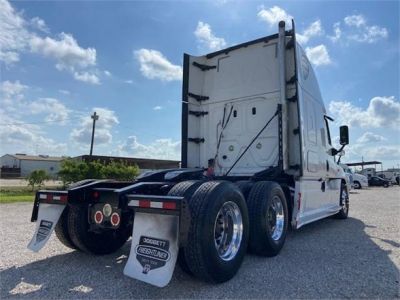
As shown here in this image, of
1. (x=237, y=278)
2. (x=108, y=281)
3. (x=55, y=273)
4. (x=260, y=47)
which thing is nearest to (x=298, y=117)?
(x=260, y=47)

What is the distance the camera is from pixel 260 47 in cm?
635

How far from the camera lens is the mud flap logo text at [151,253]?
305cm

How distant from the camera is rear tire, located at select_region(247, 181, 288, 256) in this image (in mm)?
4402

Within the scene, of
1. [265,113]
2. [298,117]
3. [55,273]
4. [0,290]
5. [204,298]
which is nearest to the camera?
[204,298]

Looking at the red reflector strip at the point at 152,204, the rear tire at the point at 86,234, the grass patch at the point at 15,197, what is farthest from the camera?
the grass patch at the point at 15,197

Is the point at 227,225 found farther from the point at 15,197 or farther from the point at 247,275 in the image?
the point at 15,197

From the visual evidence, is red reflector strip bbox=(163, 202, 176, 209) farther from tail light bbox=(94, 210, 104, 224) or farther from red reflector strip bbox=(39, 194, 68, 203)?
red reflector strip bbox=(39, 194, 68, 203)

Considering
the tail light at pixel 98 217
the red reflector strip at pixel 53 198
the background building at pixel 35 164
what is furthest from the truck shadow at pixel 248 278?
the background building at pixel 35 164

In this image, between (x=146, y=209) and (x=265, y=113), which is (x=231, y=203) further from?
(x=265, y=113)

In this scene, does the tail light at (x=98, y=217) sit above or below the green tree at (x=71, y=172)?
below

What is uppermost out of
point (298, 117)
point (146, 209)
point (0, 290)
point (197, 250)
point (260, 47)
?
point (260, 47)

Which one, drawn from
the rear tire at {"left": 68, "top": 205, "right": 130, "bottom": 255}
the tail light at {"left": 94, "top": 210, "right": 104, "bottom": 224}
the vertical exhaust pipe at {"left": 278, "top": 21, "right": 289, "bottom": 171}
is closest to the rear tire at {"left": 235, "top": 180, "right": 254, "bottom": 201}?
the vertical exhaust pipe at {"left": 278, "top": 21, "right": 289, "bottom": 171}

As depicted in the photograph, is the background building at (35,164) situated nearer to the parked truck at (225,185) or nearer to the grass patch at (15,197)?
the grass patch at (15,197)

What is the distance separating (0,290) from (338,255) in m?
4.32
